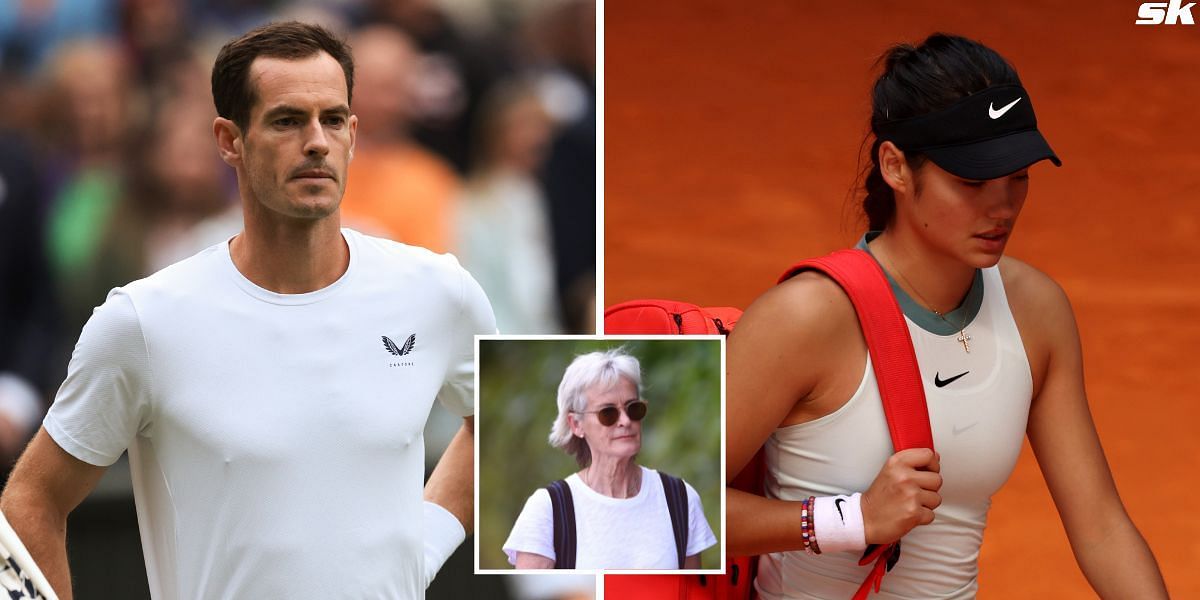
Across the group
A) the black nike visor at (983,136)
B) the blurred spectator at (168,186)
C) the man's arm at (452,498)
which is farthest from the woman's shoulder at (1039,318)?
the blurred spectator at (168,186)

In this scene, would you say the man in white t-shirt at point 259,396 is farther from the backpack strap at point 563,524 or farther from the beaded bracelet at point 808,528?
the beaded bracelet at point 808,528

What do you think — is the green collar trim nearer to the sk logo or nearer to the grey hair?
the grey hair

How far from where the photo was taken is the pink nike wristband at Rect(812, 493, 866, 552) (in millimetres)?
2102

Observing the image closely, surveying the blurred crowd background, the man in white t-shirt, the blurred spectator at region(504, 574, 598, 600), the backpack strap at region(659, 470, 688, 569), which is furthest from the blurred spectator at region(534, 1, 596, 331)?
the man in white t-shirt

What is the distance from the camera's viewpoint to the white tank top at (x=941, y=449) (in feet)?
7.10

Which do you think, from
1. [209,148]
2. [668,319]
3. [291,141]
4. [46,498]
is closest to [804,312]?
[668,319]

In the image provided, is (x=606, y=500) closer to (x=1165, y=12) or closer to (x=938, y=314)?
(x=938, y=314)

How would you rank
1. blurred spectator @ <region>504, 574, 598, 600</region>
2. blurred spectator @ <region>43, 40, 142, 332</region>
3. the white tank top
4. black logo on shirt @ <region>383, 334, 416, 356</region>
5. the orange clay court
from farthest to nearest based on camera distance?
1. the orange clay court
2. blurred spectator @ <region>43, 40, 142, 332</region>
3. blurred spectator @ <region>504, 574, 598, 600</region>
4. the white tank top
5. black logo on shirt @ <region>383, 334, 416, 356</region>

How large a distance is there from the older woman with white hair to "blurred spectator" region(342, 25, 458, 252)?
129cm

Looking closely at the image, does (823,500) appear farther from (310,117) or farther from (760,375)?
(310,117)

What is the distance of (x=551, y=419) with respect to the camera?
2129 mm

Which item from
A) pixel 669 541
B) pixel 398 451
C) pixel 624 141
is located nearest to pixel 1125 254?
pixel 624 141

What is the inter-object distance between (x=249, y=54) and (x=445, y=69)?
169 cm

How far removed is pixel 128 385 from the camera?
1930 mm
